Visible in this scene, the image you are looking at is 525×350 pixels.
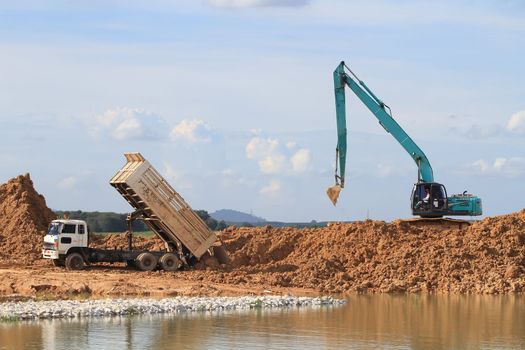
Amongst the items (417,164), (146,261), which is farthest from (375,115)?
(146,261)

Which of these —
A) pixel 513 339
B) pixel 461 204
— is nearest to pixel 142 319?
pixel 513 339

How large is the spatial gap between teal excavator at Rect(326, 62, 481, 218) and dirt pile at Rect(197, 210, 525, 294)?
1.76m

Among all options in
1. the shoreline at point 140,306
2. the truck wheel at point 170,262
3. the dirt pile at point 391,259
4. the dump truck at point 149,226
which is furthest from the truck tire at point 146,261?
the shoreline at point 140,306

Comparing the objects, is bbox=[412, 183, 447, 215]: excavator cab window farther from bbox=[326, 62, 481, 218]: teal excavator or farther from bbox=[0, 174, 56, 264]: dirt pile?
bbox=[0, 174, 56, 264]: dirt pile

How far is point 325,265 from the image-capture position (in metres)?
35.0

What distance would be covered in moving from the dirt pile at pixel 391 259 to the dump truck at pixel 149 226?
5.85 ft

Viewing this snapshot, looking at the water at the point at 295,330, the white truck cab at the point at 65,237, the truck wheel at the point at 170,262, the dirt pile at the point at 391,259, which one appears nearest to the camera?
the water at the point at 295,330

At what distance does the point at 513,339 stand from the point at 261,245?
59.7 feet

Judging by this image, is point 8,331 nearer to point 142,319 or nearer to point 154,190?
point 142,319

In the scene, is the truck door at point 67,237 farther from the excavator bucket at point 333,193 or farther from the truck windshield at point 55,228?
the excavator bucket at point 333,193

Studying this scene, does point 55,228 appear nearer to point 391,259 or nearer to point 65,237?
point 65,237

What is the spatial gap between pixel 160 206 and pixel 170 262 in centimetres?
224

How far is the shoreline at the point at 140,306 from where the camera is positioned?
25.0 meters

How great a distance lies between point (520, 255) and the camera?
34594 mm
